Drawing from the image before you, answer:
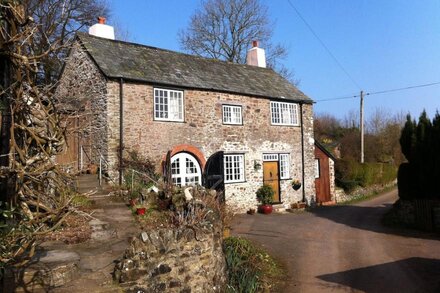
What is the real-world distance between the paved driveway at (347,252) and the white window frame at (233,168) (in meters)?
1.99

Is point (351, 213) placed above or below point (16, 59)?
below

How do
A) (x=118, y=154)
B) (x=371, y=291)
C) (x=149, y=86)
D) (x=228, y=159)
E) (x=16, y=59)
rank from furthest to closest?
(x=228, y=159)
(x=149, y=86)
(x=118, y=154)
(x=371, y=291)
(x=16, y=59)

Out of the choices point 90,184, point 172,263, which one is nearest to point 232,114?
point 90,184

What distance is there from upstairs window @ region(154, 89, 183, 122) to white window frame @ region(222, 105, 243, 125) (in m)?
2.53

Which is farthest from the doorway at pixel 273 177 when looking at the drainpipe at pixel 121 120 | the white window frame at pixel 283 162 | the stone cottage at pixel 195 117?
the drainpipe at pixel 121 120

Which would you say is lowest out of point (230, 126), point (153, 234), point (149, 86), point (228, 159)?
point (153, 234)

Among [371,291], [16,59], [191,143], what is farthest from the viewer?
[191,143]

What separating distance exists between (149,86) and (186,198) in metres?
7.16

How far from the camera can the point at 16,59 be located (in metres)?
3.85

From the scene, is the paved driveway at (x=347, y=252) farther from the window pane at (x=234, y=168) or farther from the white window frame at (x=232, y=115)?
the white window frame at (x=232, y=115)

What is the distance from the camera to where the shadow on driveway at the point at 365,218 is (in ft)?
46.3

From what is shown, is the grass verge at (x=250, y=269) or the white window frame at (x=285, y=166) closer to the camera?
the grass verge at (x=250, y=269)

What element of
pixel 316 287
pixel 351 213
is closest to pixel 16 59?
pixel 316 287

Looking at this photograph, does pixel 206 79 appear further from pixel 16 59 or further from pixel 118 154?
pixel 16 59
